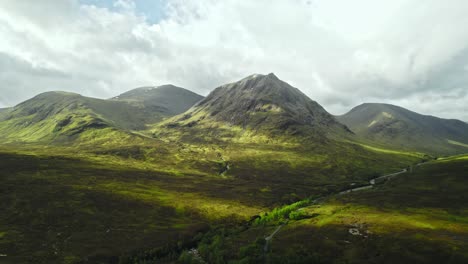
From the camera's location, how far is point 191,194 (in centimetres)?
17012

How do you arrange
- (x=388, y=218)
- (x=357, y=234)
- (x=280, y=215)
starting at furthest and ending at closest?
(x=280, y=215), (x=388, y=218), (x=357, y=234)

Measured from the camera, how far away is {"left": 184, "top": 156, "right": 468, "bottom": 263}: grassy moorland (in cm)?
8300

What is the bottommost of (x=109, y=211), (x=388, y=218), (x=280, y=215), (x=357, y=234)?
(x=109, y=211)

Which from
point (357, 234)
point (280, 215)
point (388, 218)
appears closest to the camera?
point (357, 234)

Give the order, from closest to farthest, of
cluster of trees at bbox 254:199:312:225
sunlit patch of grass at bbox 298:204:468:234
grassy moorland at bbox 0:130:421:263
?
grassy moorland at bbox 0:130:421:263, sunlit patch of grass at bbox 298:204:468:234, cluster of trees at bbox 254:199:312:225

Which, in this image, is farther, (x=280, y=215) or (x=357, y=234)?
(x=280, y=215)

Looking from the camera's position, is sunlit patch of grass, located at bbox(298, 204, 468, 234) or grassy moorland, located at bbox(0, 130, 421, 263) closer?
grassy moorland, located at bbox(0, 130, 421, 263)

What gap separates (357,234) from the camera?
100375 mm

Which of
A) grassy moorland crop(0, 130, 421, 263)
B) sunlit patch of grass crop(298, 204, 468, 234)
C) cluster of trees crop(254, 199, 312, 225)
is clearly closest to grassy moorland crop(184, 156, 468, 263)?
sunlit patch of grass crop(298, 204, 468, 234)

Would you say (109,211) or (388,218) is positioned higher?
(388,218)

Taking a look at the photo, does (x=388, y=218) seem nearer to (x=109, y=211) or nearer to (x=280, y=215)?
(x=280, y=215)

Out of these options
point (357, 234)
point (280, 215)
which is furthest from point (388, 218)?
point (280, 215)

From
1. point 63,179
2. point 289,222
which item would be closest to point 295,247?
point 289,222

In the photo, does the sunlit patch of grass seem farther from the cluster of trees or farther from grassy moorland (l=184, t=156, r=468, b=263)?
the cluster of trees
